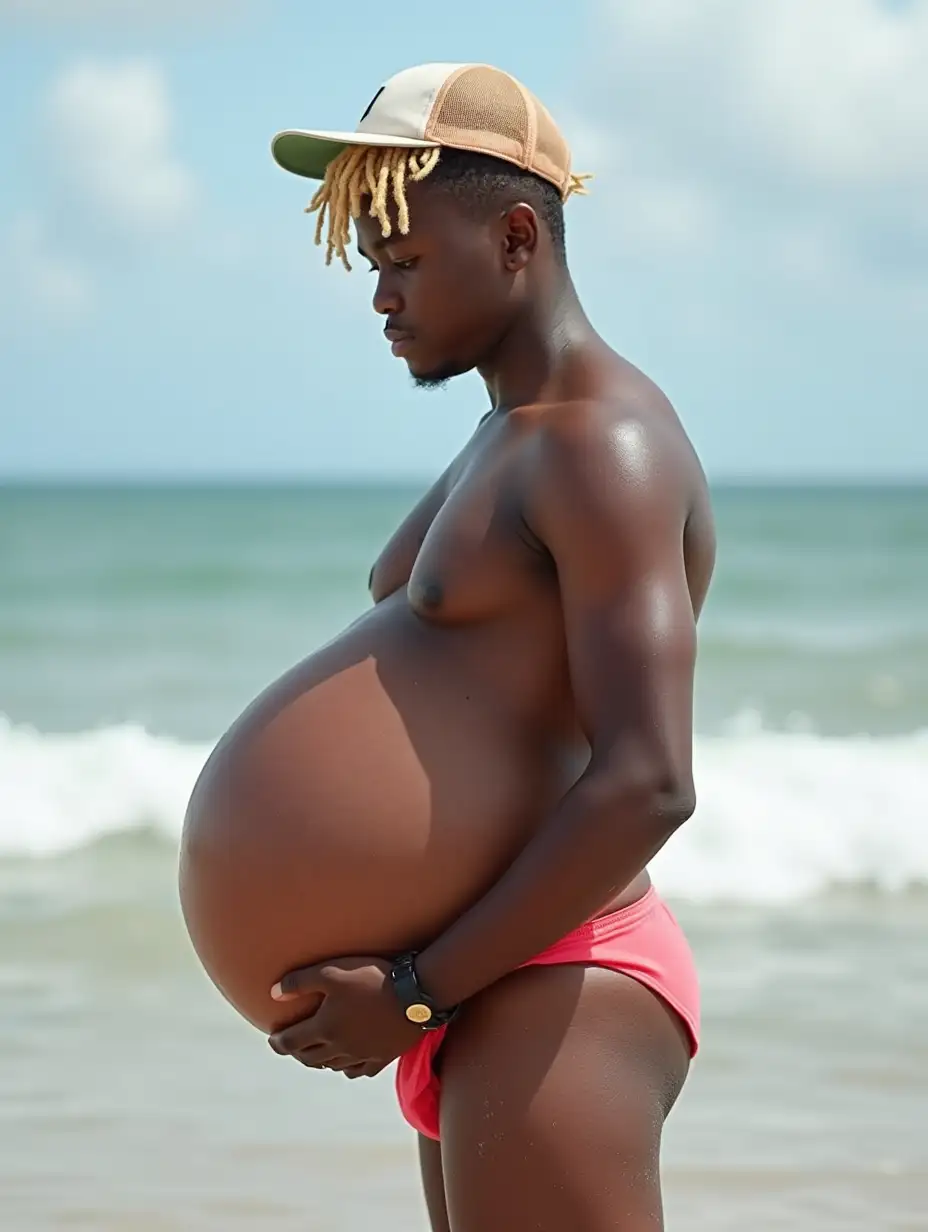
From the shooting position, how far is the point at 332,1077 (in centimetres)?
468

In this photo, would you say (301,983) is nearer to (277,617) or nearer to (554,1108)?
(554,1108)

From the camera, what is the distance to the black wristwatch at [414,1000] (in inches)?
77.6

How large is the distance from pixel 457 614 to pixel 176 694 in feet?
33.8

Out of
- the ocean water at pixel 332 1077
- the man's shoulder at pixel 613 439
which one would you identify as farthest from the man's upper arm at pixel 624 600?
the ocean water at pixel 332 1077

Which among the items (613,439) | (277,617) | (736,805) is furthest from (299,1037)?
(277,617)

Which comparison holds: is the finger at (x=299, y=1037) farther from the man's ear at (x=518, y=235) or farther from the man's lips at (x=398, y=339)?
the man's ear at (x=518, y=235)

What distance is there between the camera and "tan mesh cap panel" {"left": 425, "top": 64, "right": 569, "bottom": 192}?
2.06 metres

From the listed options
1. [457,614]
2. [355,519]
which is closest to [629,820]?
[457,614]

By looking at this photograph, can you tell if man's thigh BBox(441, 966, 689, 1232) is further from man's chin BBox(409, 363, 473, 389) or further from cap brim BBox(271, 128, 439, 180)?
cap brim BBox(271, 128, 439, 180)

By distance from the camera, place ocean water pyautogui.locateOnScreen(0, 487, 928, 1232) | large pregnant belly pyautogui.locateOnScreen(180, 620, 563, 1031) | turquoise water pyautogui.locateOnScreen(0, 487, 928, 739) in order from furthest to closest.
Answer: turquoise water pyautogui.locateOnScreen(0, 487, 928, 739) < ocean water pyautogui.locateOnScreen(0, 487, 928, 1232) < large pregnant belly pyautogui.locateOnScreen(180, 620, 563, 1031)

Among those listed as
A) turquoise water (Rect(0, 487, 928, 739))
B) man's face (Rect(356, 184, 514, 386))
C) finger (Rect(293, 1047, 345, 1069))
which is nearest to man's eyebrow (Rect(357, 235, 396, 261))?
man's face (Rect(356, 184, 514, 386))

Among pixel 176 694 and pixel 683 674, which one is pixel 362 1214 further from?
pixel 176 694

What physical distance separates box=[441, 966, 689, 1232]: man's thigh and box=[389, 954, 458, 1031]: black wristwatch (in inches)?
2.9

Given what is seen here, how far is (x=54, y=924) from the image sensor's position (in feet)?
20.3
